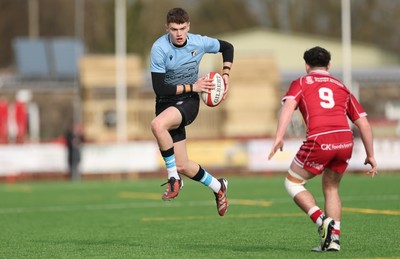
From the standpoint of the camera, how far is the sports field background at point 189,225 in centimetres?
1222

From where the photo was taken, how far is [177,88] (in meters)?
13.1

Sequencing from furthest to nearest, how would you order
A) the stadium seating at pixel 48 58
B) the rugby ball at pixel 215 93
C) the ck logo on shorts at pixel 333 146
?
the stadium seating at pixel 48 58 → the rugby ball at pixel 215 93 → the ck logo on shorts at pixel 333 146

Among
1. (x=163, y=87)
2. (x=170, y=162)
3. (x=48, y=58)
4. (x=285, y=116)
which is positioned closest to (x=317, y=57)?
(x=285, y=116)

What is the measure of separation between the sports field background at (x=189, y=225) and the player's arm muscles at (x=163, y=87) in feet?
5.65

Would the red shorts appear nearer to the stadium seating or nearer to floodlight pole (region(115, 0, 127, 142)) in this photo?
floodlight pole (region(115, 0, 127, 142))

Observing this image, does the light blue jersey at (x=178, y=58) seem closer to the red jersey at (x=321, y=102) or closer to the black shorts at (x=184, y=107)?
the black shorts at (x=184, y=107)

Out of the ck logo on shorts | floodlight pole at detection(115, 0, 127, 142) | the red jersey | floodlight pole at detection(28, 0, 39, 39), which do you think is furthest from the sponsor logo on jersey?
floodlight pole at detection(28, 0, 39, 39)

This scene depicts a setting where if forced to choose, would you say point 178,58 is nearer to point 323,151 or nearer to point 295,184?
point 295,184

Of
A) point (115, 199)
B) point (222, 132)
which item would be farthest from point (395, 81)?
point (115, 199)

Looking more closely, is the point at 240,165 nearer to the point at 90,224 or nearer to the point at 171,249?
the point at 90,224

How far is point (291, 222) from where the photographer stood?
15.8m

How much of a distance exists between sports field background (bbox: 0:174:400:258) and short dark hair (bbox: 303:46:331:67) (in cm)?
190

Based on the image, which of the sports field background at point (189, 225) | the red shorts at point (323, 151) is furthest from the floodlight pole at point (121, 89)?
the red shorts at point (323, 151)

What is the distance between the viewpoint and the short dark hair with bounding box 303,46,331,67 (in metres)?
11.5
